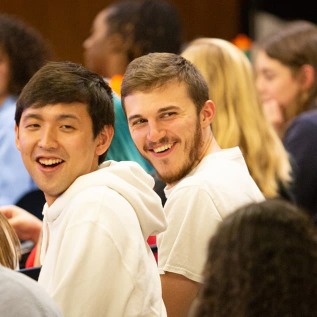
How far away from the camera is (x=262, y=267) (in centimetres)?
175

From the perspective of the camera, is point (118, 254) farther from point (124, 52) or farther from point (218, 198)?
point (124, 52)

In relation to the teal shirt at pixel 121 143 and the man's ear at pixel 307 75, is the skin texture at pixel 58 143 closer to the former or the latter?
the teal shirt at pixel 121 143

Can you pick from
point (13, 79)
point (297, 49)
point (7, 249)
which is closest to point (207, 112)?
point (7, 249)

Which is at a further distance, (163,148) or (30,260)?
(30,260)

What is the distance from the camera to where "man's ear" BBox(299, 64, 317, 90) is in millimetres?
5078

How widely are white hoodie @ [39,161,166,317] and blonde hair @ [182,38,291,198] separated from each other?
44.6 inches

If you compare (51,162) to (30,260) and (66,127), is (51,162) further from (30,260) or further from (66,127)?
(30,260)

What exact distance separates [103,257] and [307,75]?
2.81 meters

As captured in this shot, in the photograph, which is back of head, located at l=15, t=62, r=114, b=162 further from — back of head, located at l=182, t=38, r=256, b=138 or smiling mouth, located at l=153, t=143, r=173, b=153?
back of head, located at l=182, t=38, r=256, b=138

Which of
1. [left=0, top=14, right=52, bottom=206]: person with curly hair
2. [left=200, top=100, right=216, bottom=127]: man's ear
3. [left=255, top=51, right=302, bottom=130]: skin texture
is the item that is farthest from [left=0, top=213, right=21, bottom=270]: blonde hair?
[left=255, top=51, right=302, bottom=130]: skin texture

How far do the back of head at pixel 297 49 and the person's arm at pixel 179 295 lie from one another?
7.70 ft

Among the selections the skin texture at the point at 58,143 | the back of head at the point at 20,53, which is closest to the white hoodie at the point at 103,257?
the skin texture at the point at 58,143

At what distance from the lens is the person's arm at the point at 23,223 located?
11.8 feet

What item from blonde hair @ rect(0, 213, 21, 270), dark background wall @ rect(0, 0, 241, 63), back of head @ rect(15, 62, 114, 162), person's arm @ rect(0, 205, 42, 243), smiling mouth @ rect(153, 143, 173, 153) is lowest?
person's arm @ rect(0, 205, 42, 243)
